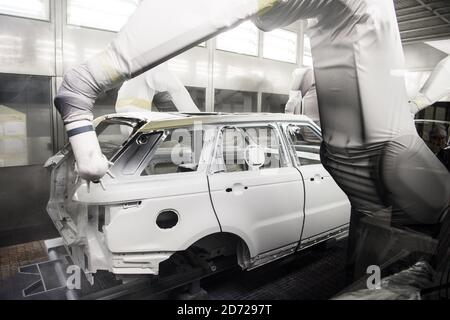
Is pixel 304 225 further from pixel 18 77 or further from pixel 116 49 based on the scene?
pixel 18 77

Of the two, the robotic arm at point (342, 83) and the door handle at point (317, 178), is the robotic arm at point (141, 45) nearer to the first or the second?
the robotic arm at point (342, 83)

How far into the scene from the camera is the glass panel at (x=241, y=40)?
1.67m

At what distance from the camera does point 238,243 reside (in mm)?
2104

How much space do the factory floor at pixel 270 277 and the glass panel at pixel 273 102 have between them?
43.1 inches

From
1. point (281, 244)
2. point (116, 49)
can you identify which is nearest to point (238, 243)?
point (281, 244)

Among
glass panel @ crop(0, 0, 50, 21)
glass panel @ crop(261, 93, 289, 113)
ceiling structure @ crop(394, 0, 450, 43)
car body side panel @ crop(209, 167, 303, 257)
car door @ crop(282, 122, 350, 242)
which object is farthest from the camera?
car door @ crop(282, 122, 350, 242)

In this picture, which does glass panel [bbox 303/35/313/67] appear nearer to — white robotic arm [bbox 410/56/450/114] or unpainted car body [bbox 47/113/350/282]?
unpainted car body [bbox 47/113/350/282]

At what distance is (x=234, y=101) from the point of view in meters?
2.07

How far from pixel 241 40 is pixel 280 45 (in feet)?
0.85

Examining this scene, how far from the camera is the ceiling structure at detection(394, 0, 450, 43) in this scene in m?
1.65

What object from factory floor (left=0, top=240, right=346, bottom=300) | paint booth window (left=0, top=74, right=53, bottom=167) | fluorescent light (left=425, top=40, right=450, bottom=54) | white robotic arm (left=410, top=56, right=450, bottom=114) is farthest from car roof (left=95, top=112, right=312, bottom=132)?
factory floor (left=0, top=240, right=346, bottom=300)

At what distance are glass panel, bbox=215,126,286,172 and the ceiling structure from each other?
99cm

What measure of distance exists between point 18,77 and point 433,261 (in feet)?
7.75

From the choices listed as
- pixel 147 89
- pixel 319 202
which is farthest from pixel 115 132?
pixel 319 202
